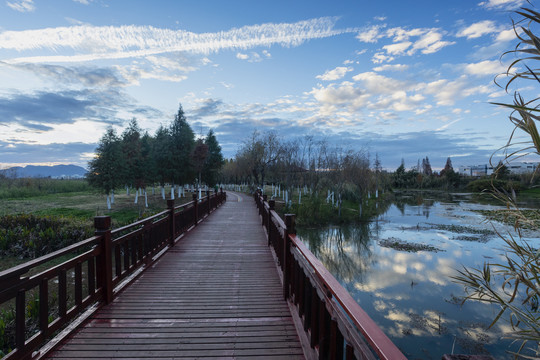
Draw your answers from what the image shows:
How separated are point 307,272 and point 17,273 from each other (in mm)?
2499

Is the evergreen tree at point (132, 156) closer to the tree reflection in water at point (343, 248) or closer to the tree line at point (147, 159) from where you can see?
the tree line at point (147, 159)

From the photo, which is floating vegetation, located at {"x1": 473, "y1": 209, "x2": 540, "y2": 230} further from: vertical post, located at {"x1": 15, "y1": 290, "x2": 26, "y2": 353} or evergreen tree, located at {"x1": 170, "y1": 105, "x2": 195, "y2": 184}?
evergreen tree, located at {"x1": 170, "y1": 105, "x2": 195, "y2": 184}

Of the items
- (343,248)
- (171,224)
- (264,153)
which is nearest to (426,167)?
(264,153)

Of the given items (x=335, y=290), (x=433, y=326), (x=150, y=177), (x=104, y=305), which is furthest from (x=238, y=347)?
(x=150, y=177)

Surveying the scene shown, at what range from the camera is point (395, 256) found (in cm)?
1273

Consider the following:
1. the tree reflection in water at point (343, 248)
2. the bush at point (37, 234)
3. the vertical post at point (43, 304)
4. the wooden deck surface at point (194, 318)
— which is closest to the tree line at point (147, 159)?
the bush at point (37, 234)

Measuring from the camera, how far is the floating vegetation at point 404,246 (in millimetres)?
13430

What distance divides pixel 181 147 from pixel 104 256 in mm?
27315

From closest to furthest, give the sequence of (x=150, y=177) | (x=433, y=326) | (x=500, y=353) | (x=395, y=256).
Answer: (x=500, y=353) → (x=433, y=326) → (x=395, y=256) → (x=150, y=177)

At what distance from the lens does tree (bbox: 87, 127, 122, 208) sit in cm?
2120

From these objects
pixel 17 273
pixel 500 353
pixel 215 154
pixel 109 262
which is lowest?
pixel 500 353

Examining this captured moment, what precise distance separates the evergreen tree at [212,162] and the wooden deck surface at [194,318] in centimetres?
3019

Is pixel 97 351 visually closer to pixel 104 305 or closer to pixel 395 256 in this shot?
Answer: pixel 104 305

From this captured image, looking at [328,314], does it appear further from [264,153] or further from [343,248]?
[264,153]
